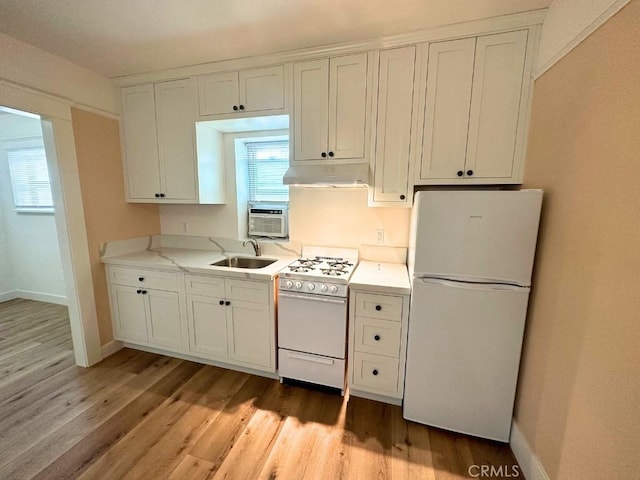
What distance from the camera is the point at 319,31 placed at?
181 cm

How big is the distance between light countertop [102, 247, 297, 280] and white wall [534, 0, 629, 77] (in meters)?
2.16

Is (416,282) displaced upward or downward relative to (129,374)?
upward

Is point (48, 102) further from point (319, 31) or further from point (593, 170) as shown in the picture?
point (593, 170)

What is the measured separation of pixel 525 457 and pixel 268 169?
2.90 meters

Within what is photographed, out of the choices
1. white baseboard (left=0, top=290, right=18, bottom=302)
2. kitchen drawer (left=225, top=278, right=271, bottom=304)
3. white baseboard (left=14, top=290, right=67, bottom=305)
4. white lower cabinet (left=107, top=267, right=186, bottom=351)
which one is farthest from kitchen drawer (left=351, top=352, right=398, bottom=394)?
white baseboard (left=0, top=290, right=18, bottom=302)

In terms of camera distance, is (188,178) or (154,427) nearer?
(154,427)

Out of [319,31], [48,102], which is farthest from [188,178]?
[319,31]

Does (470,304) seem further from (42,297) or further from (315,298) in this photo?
(42,297)

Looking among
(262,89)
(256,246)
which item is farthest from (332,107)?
(256,246)

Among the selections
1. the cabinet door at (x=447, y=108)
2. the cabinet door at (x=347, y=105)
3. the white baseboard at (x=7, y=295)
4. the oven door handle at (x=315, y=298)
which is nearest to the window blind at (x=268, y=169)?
the cabinet door at (x=347, y=105)

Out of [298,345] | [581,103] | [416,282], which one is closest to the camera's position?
[581,103]

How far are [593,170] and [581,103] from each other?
1.15 ft

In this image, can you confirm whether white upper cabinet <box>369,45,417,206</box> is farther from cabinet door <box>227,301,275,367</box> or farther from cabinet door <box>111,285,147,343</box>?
cabinet door <box>111,285,147,343</box>

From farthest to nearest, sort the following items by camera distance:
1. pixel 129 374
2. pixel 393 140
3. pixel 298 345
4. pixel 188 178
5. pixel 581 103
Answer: pixel 188 178 → pixel 129 374 → pixel 298 345 → pixel 393 140 → pixel 581 103
